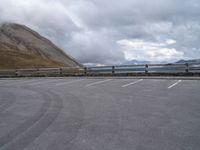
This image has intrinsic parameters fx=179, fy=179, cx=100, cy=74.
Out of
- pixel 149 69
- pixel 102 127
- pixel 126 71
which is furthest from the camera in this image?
pixel 126 71

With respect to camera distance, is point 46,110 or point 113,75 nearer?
point 46,110

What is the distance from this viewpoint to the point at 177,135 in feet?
11.5

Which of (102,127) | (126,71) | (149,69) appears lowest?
(102,127)

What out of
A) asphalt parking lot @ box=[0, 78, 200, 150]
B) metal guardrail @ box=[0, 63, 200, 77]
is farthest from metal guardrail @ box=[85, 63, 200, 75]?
asphalt parking lot @ box=[0, 78, 200, 150]

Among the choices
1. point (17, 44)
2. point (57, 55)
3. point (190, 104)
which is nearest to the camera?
point (190, 104)

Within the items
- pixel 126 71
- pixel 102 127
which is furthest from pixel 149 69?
pixel 102 127

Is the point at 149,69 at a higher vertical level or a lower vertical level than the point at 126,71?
higher

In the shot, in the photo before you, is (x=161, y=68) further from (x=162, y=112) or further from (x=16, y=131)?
(x=16, y=131)

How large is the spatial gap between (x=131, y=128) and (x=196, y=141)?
1261 mm

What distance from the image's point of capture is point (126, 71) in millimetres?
18094

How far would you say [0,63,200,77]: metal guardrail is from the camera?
1523 cm

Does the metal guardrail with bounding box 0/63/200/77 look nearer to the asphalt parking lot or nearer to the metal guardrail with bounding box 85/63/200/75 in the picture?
the metal guardrail with bounding box 85/63/200/75

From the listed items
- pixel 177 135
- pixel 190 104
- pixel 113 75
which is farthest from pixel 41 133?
pixel 113 75

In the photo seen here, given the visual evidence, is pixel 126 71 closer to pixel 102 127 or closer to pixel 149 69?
pixel 149 69
